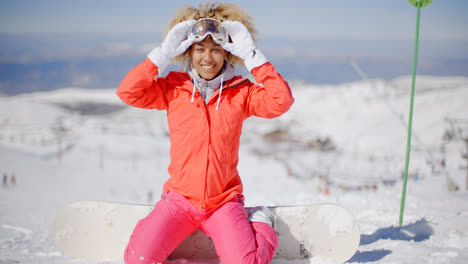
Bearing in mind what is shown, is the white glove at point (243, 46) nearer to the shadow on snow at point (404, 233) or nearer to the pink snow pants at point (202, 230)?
the pink snow pants at point (202, 230)

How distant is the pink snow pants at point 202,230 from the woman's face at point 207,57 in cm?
79

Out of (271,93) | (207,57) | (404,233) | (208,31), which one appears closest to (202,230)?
(271,93)

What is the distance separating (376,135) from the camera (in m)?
23.1

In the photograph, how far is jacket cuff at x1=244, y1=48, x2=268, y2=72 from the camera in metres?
2.09

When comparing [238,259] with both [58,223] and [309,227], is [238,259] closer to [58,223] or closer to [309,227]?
[309,227]

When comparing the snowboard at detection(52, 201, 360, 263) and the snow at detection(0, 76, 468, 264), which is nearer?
the snowboard at detection(52, 201, 360, 263)

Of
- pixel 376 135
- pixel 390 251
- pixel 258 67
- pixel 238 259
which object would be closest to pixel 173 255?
Answer: pixel 238 259

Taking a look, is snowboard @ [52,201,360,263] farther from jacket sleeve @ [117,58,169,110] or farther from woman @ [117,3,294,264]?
jacket sleeve @ [117,58,169,110]

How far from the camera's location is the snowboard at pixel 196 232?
2303mm

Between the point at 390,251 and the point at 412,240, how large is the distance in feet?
1.54

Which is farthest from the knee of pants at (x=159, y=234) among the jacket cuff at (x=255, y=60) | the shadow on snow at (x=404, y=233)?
the shadow on snow at (x=404, y=233)

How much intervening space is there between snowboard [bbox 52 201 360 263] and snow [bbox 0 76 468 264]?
0.06m

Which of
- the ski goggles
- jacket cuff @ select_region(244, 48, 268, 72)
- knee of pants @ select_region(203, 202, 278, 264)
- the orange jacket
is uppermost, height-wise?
the ski goggles

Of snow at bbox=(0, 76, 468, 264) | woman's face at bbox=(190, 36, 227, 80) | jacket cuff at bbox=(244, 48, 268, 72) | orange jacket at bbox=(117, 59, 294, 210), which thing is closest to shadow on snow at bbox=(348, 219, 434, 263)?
snow at bbox=(0, 76, 468, 264)
